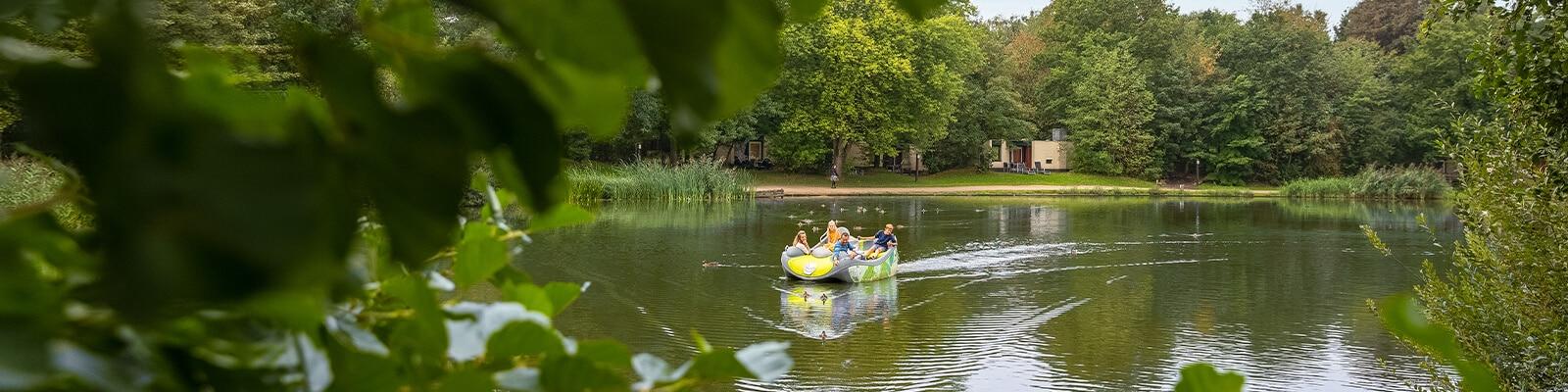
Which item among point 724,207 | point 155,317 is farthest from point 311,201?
point 724,207

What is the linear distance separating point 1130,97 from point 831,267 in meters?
35.5

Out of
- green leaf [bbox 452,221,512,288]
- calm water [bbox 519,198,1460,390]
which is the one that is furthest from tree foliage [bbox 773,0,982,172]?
green leaf [bbox 452,221,512,288]

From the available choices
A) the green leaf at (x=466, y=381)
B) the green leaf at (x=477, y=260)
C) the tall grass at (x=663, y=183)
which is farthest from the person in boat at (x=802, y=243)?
the green leaf at (x=466, y=381)

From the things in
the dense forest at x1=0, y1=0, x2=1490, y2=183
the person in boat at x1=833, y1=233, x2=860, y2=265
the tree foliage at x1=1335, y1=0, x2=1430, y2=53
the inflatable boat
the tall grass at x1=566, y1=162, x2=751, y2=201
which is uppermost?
the tree foliage at x1=1335, y1=0, x2=1430, y2=53

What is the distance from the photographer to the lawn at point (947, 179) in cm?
4469

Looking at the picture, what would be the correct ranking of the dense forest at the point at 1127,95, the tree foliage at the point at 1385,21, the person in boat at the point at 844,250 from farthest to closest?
the tree foliage at the point at 1385,21
the dense forest at the point at 1127,95
the person in boat at the point at 844,250

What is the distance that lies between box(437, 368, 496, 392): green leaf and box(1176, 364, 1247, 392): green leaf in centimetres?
45

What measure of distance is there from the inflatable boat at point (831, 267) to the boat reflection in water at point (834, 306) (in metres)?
0.12

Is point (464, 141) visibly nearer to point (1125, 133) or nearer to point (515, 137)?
point (515, 137)

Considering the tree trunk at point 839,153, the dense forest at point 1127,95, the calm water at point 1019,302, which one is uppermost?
the dense forest at point 1127,95

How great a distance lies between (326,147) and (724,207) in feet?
100

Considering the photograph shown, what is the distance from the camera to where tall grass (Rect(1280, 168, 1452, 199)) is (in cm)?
4038

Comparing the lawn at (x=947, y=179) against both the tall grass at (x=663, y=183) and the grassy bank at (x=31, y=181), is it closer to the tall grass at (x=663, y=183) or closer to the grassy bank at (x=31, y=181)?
the tall grass at (x=663, y=183)

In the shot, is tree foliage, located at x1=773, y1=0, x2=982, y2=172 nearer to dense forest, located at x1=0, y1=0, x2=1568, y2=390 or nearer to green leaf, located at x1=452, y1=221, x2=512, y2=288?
green leaf, located at x1=452, y1=221, x2=512, y2=288
